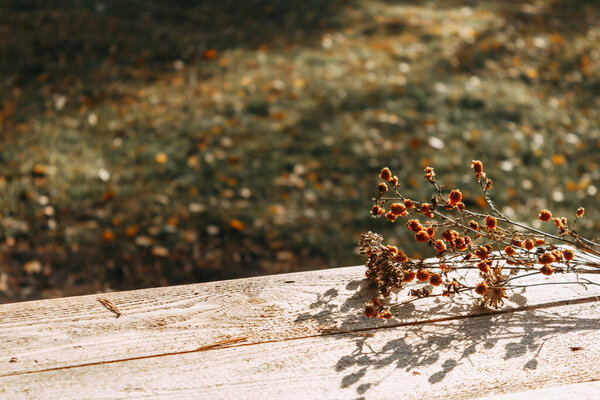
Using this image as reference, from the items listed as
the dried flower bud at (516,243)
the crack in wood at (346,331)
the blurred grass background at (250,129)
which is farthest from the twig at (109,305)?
the blurred grass background at (250,129)

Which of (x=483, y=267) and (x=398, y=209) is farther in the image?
(x=398, y=209)

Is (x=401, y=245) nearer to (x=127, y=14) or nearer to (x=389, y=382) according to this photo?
(x=389, y=382)

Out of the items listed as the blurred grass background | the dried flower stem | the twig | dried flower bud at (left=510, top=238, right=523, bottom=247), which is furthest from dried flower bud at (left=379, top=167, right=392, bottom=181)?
the blurred grass background

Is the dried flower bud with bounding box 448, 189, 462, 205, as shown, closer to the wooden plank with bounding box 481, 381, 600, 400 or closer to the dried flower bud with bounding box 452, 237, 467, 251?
the dried flower bud with bounding box 452, 237, 467, 251

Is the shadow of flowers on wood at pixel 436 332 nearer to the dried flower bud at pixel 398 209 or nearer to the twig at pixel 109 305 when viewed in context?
the dried flower bud at pixel 398 209

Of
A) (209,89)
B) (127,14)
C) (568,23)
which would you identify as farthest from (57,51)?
(568,23)

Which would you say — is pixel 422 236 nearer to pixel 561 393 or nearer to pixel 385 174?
pixel 385 174

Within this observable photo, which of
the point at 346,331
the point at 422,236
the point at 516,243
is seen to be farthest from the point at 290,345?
the point at 516,243
